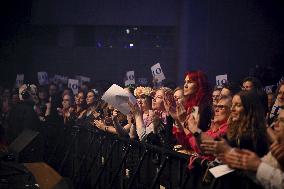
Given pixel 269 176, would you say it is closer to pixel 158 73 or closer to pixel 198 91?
pixel 198 91

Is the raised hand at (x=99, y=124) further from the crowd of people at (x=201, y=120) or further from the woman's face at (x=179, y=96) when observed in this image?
the woman's face at (x=179, y=96)

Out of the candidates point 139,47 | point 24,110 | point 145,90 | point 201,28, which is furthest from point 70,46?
point 145,90

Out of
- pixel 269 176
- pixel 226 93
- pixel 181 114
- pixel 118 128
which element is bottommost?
pixel 118 128

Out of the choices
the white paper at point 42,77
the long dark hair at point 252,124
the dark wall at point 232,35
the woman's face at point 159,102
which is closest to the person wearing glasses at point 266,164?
the long dark hair at point 252,124

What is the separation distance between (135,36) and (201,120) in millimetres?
15740

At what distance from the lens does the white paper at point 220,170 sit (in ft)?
14.2

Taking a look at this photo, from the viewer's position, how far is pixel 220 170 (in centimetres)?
441

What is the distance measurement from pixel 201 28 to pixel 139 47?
3.42 meters

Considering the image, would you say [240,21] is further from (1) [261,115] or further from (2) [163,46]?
(1) [261,115]

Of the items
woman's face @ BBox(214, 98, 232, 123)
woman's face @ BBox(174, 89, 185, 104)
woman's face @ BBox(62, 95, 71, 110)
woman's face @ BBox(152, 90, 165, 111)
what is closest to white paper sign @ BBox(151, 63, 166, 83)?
woman's face @ BBox(62, 95, 71, 110)

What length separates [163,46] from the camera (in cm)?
2134

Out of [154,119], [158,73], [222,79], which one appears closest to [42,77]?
[158,73]

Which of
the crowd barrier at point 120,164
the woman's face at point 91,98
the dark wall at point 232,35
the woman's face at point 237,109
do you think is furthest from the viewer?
the dark wall at point 232,35

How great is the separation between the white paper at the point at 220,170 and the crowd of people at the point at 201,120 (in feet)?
0.25
